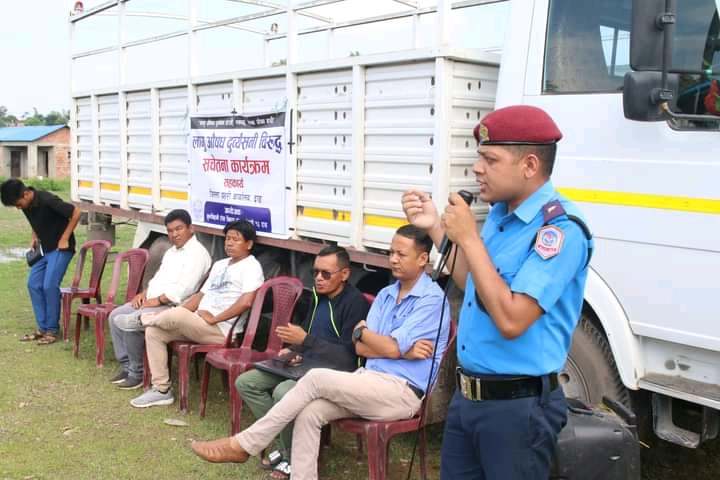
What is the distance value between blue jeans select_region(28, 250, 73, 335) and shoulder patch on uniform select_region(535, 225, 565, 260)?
5.78 m

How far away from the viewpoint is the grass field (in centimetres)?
421

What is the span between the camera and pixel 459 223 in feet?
6.75

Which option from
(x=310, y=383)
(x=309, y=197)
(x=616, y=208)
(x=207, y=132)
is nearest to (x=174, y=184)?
(x=207, y=132)

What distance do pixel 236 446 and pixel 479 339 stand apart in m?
1.80

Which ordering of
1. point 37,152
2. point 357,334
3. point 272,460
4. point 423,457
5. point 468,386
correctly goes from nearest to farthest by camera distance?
1. point 468,386
2. point 357,334
3. point 423,457
4. point 272,460
5. point 37,152

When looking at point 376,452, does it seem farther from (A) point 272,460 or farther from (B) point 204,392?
(B) point 204,392

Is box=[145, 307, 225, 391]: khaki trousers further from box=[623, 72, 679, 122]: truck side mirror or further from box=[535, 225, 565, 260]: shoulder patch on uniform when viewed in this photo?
box=[535, 225, 565, 260]: shoulder patch on uniform

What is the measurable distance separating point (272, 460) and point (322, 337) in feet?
2.31

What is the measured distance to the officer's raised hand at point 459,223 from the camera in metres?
2.05

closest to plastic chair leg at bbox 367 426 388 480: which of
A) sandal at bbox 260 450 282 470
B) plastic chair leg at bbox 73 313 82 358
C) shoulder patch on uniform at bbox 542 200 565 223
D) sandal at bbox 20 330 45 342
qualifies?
sandal at bbox 260 450 282 470

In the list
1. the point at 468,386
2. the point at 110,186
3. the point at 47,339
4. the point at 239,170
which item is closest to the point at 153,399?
the point at 239,170

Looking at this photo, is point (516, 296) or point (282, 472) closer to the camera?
point (516, 296)

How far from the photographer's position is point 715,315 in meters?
3.09

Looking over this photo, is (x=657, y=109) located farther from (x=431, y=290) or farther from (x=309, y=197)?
(x=309, y=197)
